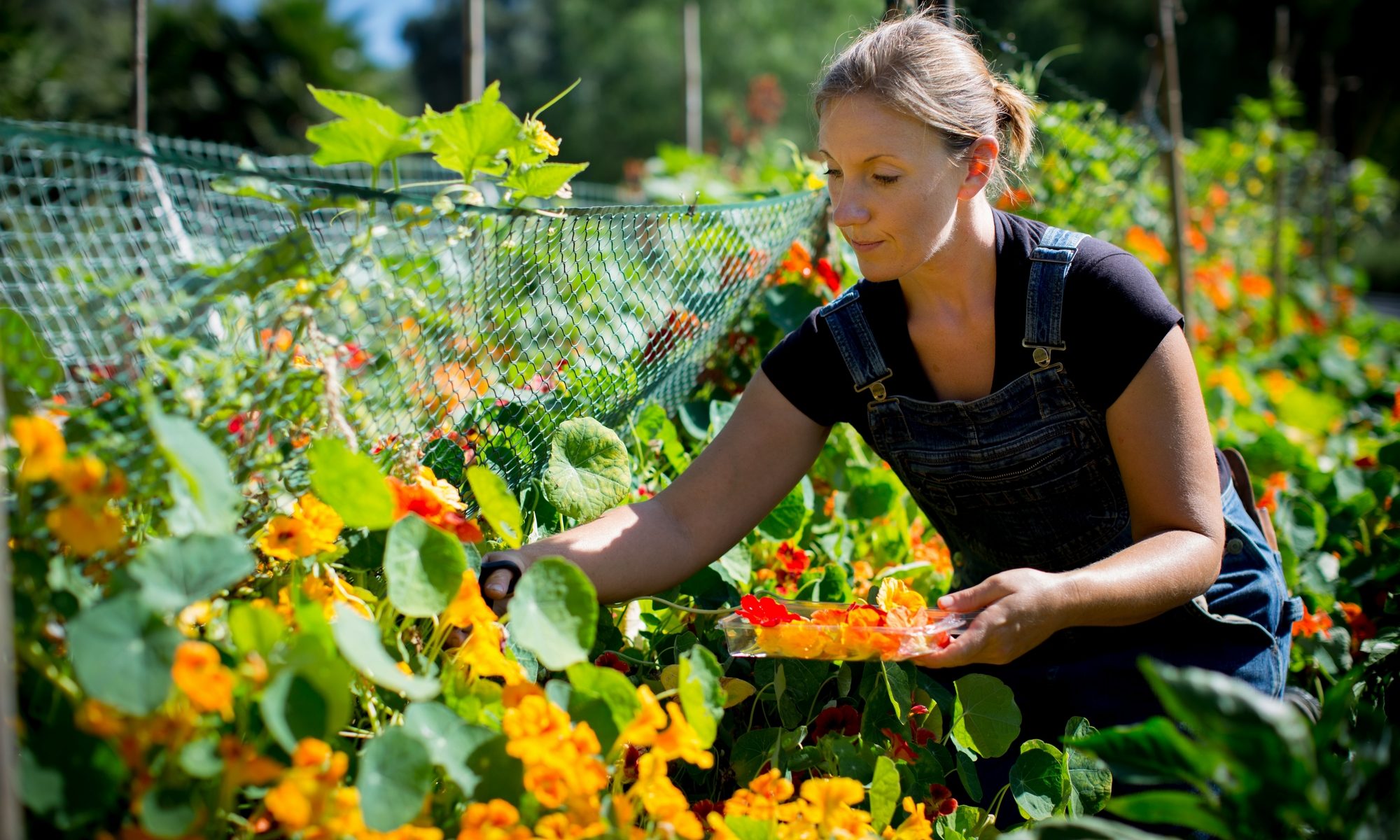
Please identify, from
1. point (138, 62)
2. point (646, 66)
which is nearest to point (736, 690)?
point (138, 62)

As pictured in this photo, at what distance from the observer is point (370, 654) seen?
0.73 meters

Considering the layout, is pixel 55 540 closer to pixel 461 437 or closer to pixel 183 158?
pixel 183 158

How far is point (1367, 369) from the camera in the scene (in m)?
3.85

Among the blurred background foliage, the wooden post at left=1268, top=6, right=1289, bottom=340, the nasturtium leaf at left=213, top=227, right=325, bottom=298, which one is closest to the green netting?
the nasturtium leaf at left=213, top=227, right=325, bottom=298

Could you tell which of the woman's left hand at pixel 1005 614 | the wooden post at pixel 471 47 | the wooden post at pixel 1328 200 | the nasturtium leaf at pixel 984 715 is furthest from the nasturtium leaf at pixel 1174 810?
the wooden post at pixel 1328 200

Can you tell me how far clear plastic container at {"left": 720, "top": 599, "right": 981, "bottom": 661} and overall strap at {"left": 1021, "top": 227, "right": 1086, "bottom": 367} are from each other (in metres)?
0.36

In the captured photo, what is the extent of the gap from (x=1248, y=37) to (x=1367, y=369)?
10.2m

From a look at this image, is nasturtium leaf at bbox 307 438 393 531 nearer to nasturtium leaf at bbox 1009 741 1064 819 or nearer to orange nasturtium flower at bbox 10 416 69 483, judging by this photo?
orange nasturtium flower at bbox 10 416 69 483

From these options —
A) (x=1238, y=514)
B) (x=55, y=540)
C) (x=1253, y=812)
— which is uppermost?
(x=55, y=540)

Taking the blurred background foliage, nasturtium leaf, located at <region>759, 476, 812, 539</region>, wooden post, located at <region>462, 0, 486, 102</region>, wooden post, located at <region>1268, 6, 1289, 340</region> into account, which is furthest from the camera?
the blurred background foliage

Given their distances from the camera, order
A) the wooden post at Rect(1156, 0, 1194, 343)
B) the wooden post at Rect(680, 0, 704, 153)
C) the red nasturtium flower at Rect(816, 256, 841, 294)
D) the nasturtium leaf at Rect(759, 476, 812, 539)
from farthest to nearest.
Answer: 1. the wooden post at Rect(680, 0, 704, 153)
2. the wooden post at Rect(1156, 0, 1194, 343)
3. the red nasturtium flower at Rect(816, 256, 841, 294)
4. the nasturtium leaf at Rect(759, 476, 812, 539)

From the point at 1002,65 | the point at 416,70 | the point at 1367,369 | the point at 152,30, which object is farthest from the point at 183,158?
the point at 416,70

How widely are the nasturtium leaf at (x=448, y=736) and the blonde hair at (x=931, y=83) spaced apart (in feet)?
2.59

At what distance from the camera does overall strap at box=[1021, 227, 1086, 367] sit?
4.00ft
